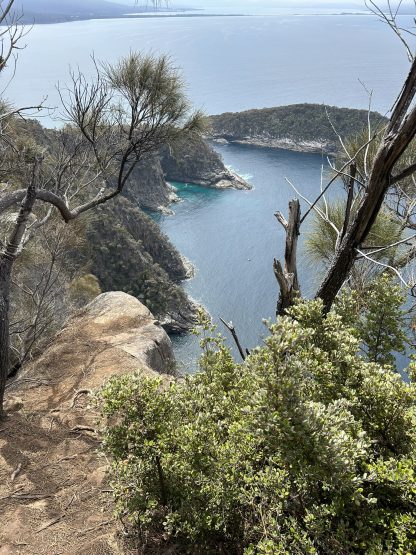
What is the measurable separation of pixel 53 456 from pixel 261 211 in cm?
4100

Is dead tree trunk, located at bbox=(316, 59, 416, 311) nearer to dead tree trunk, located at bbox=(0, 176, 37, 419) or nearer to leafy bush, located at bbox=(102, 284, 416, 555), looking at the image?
leafy bush, located at bbox=(102, 284, 416, 555)

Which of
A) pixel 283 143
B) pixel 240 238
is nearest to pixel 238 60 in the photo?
pixel 283 143

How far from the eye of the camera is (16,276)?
8.67 meters

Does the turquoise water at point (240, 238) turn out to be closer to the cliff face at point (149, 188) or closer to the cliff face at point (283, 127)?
the cliff face at point (149, 188)

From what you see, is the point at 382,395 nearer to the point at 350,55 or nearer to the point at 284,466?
the point at 284,466

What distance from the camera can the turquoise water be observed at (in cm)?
2998

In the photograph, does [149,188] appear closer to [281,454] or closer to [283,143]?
[283,143]

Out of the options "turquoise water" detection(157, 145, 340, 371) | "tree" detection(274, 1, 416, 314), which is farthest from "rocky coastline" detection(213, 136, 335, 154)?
"tree" detection(274, 1, 416, 314)

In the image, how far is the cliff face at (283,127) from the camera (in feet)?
196

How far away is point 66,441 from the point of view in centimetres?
405

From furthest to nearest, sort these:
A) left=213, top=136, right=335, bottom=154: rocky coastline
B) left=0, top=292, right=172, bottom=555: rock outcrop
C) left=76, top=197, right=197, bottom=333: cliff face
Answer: left=213, top=136, right=335, bottom=154: rocky coastline < left=76, top=197, right=197, bottom=333: cliff face < left=0, top=292, right=172, bottom=555: rock outcrop

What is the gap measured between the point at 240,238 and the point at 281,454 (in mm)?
37450

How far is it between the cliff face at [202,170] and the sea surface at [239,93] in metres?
1.26

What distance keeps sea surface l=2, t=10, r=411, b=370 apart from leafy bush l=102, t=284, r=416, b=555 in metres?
2.13
